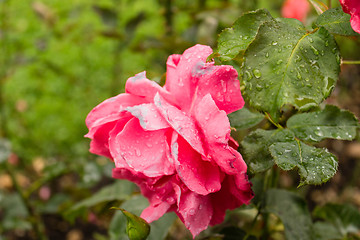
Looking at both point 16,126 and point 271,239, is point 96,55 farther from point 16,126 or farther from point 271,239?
point 271,239

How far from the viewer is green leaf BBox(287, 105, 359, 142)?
0.53m

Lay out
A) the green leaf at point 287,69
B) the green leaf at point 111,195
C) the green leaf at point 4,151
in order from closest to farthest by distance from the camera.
A: the green leaf at point 287,69 → the green leaf at point 111,195 → the green leaf at point 4,151

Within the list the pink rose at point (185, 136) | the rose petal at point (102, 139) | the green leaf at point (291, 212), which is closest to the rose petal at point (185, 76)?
the pink rose at point (185, 136)

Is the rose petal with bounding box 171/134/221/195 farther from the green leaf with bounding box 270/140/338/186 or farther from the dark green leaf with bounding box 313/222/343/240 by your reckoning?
the dark green leaf with bounding box 313/222/343/240

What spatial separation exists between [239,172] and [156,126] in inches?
4.7

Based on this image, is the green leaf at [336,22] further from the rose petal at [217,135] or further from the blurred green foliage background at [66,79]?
the blurred green foliage background at [66,79]

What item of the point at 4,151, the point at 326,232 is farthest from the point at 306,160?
the point at 4,151

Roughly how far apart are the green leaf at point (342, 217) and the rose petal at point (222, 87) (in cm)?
54

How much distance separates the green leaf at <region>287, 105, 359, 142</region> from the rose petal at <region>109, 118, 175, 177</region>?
192 millimetres

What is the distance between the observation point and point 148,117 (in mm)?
479

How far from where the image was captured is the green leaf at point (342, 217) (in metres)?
0.86

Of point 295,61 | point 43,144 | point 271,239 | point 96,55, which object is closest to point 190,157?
point 295,61

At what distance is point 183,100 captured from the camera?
0.51 meters

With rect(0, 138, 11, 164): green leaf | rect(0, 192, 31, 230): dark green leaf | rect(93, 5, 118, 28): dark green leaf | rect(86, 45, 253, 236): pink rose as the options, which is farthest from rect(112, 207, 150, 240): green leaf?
rect(93, 5, 118, 28): dark green leaf
